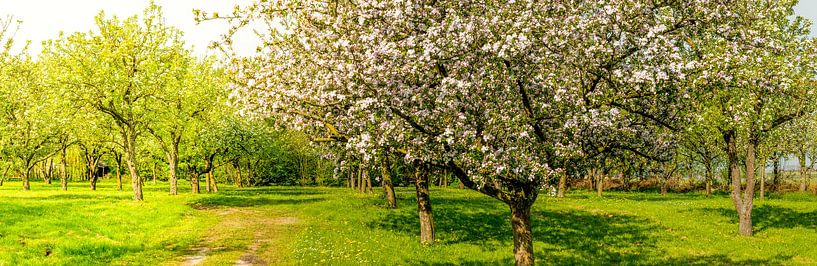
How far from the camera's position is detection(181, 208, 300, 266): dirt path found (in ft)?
74.4

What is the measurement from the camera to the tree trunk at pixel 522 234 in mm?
17484

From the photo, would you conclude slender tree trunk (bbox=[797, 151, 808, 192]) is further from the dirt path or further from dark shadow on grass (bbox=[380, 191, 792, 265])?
the dirt path

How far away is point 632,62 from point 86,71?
41.3 metres

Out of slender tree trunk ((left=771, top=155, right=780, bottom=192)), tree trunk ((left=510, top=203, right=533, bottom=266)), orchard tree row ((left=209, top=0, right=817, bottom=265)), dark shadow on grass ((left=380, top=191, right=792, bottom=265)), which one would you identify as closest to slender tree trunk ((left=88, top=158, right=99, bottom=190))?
dark shadow on grass ((left=380, top=191, right=792, bottom=265))

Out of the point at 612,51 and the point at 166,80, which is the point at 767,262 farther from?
the point at 166,80

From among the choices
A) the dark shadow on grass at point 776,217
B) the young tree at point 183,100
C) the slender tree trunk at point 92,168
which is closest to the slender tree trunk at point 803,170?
the dark shadow on grass at point 776,217

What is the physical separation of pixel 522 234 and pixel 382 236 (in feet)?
37.8

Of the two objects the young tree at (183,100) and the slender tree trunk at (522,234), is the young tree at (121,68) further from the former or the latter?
the slender tree trunk at (522,234)

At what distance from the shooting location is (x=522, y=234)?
17703 millimetres

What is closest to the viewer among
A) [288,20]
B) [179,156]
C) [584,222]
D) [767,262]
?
[767,262]

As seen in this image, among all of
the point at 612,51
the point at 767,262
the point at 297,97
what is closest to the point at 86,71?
the point at 297,97

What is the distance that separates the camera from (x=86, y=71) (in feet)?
138

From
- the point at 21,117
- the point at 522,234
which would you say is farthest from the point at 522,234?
the point at 21,117

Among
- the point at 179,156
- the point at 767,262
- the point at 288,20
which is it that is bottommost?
the point at 767,262
